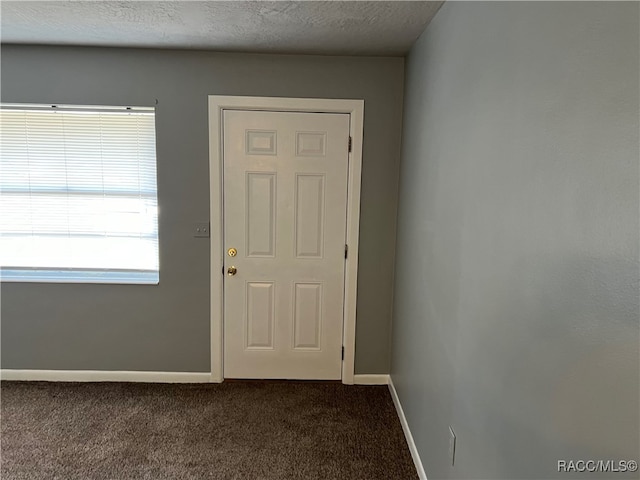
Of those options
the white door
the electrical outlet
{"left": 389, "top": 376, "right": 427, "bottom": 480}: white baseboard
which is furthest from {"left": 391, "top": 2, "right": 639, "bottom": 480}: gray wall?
the white door

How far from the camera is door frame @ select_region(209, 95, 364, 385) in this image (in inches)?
114

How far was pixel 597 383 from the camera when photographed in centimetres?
86

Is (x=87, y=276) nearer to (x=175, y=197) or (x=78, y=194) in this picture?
(x=78, y=194)

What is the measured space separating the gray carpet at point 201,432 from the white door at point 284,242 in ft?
0.82

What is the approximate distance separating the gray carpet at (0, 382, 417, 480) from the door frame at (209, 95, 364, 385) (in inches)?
11.5

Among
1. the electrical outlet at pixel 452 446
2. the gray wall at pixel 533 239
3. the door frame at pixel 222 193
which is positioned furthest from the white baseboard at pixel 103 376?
the electrical outlet at pixel 452 446

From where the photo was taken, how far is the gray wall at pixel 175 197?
112 inches

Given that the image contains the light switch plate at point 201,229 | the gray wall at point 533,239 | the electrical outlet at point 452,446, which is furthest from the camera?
the light switch plate at point 201,229

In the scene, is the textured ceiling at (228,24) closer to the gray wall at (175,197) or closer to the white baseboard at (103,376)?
the gray wall at (175,197)

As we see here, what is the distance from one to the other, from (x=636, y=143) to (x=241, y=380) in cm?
292

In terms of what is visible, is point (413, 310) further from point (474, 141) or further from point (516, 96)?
point (516, 96)

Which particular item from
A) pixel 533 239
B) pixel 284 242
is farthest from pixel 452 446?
pixel 284 242

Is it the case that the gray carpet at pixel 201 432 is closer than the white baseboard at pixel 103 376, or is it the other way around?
the gray carpet at pixel 201 432

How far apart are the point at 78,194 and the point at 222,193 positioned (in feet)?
3.30
